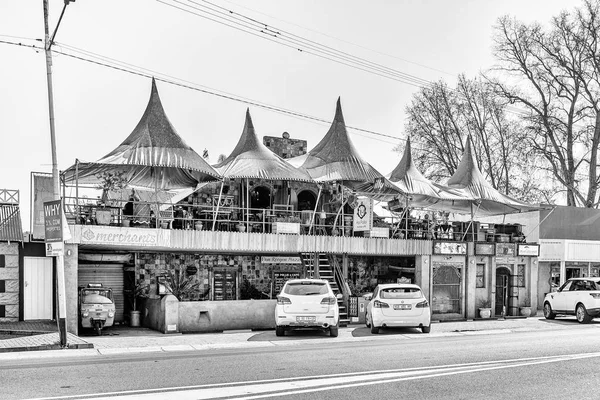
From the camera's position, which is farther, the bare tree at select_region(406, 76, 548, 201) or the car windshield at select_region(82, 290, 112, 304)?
the bare tree at select_region(406, 76, 548, 201)

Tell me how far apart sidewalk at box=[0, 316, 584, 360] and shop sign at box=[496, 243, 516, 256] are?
20.6ft

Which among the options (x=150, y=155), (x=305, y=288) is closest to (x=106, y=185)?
(x=150, y=155)

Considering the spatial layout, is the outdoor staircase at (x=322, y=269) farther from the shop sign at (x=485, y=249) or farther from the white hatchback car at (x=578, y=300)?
the white hatchback car at (x=578, y=300)

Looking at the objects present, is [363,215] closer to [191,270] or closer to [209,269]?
[209,269]

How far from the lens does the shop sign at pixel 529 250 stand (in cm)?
3266

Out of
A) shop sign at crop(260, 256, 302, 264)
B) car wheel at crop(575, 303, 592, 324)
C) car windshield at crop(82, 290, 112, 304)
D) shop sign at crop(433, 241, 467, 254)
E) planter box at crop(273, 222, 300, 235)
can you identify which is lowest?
car wheel at crop(575, 303, 592, 324)

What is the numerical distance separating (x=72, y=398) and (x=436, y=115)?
43494mm

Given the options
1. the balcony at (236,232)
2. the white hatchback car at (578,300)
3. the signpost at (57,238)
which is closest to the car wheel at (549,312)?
the white hatchback car at (578,300)

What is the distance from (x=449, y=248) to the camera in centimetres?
3002

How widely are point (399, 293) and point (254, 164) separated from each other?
26.7 ft

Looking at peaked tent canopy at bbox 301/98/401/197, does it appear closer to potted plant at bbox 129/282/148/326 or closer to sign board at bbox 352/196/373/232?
sign board at bbox 352/196/373/232

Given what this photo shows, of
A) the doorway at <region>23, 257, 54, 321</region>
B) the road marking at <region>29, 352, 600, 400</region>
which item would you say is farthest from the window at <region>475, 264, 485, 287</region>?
the doorway at <region>23, 257, 54, 321</region>

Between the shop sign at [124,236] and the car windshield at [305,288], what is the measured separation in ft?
15.7

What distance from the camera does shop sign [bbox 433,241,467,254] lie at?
29625 mm
